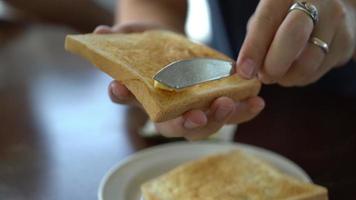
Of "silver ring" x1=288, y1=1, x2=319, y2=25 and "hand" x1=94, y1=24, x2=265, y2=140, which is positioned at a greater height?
"silver ring" x1=288, y1=1, x2=319, y2=25

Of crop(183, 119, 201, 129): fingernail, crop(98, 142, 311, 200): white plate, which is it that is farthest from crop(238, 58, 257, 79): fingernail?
crop(98, 142, 311, 200): white plate

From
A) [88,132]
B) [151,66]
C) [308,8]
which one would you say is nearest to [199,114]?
[151,66]

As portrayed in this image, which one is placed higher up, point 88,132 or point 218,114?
point 218,114

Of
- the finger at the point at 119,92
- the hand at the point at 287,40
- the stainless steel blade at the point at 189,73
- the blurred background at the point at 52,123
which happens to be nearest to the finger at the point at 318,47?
the hand at the point at 287,40

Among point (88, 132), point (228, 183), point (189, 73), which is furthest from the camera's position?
point (88, 132)

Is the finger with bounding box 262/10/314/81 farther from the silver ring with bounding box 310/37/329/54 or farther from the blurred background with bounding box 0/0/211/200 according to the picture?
the blurred background with bounding box 0/0/211/200

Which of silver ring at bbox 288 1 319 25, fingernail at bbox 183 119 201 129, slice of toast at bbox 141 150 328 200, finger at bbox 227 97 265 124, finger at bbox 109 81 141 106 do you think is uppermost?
silver ring at bbox 288 1 319 25

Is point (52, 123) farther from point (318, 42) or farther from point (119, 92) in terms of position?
point (318, 42)

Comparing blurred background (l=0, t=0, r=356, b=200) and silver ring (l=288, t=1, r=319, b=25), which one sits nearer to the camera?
silver ring (l=288, t=1, r=319, b=25)
